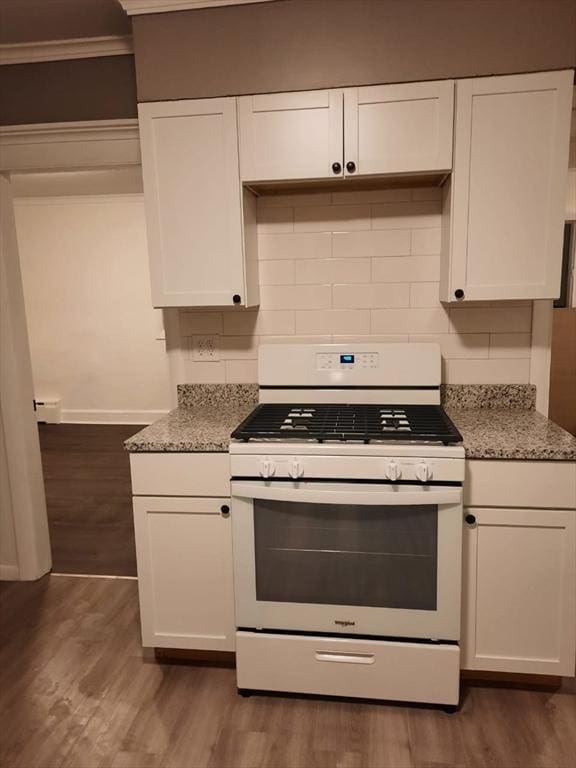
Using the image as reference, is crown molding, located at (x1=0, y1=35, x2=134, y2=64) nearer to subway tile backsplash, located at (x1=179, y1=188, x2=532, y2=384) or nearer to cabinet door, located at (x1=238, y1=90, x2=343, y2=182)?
cabinet door, located at (x1=238, y1=90, x2=343, y2=182)

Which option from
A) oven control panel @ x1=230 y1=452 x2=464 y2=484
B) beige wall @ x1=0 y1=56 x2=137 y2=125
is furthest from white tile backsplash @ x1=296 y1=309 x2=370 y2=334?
beige wall @ x1=0 y1=56 x2=137 y2=125

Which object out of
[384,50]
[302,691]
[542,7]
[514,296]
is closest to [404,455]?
[514,296]

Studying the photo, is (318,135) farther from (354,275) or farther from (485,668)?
(485,668)

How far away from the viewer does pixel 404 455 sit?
174 centimetres

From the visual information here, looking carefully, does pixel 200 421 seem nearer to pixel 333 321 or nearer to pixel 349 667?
pixel 333 321

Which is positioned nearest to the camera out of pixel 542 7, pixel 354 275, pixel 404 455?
pixel 404 455

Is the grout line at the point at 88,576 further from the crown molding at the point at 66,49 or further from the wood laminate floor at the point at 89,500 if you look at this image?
the crown molding at the point at 66,49

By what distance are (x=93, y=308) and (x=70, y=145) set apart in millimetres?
3687

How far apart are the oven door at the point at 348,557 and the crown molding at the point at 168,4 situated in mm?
1752

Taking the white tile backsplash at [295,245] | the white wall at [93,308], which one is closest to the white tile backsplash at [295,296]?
the white tile backsplash at [295,245]

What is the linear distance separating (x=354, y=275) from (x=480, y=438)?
910mm

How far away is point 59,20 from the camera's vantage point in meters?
2.17

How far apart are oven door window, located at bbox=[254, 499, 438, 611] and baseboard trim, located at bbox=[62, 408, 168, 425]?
4.28 metres

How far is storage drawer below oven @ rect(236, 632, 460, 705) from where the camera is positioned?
180 centimetres
